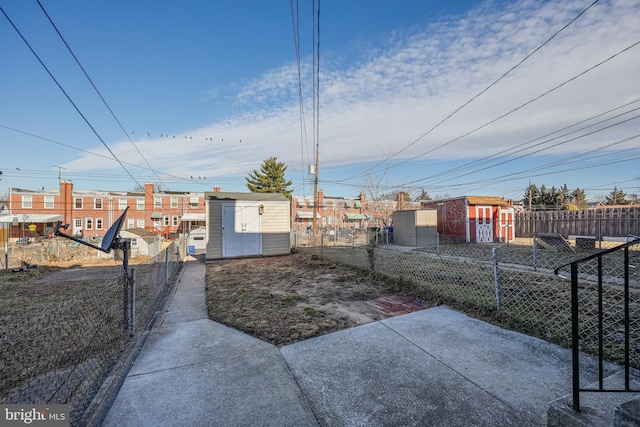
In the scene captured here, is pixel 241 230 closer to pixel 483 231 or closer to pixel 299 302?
pixel 299 302

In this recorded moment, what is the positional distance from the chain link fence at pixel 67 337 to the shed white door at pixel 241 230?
450cm

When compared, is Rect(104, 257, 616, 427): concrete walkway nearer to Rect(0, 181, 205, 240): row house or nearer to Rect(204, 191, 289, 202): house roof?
Rect(204, 191, 289, 202): house roof

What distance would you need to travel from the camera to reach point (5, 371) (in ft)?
9.59

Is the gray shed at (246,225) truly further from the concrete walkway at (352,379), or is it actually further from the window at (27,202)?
the window at (27,202)

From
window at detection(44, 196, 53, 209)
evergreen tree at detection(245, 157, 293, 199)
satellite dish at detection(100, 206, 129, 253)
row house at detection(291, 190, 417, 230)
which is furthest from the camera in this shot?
row house at detection(291, 190, 417, 230)

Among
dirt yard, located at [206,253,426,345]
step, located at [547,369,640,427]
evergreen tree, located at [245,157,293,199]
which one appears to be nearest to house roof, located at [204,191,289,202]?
dirt yard, located at [206,253,426,345]

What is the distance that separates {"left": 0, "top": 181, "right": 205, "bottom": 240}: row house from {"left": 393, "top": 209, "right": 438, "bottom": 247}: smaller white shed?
21279 millimetres

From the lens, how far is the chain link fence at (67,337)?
8.15ft

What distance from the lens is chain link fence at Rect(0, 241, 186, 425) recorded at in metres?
2.48

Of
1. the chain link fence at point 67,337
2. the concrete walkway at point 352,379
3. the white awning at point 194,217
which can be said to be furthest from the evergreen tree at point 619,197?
the white awning at point 194,217

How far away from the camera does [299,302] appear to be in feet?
16.3

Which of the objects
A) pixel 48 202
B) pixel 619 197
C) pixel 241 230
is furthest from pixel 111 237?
pixel 619 197

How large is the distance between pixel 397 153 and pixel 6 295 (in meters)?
18.0

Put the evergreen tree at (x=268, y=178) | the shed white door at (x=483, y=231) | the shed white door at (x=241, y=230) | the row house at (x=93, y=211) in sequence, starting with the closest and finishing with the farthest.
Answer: the shed white door at (x=241, y=230) → the shed white door at (x=483, y=231) → the row house at (x=93, y=211) → the evergreen tree at (x=268, y=178)
